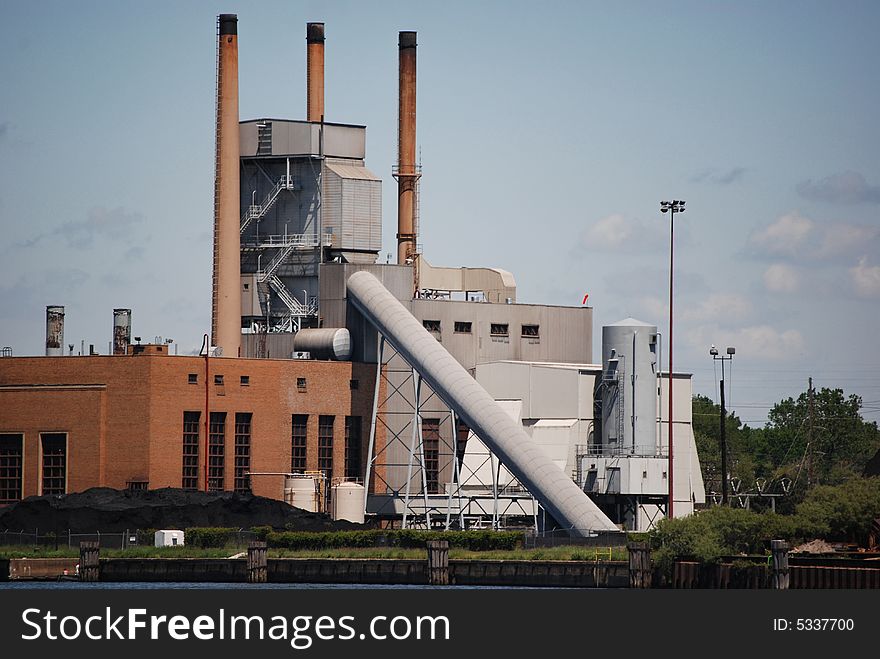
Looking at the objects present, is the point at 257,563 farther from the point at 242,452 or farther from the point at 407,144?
the point at 407,144

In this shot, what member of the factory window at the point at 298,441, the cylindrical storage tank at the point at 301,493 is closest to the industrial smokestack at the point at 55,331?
the factory window at the point at 298,441

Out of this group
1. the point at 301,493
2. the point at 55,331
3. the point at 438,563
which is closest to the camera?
the point at 438,563

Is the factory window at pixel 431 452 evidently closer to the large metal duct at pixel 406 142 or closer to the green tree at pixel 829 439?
the large metal duct at pixel 406 142

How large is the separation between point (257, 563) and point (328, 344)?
2368 cm

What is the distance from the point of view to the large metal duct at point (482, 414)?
95.1 metres

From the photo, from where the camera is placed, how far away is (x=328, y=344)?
112125mm

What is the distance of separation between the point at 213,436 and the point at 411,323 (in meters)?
11.9

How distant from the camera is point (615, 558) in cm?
8625

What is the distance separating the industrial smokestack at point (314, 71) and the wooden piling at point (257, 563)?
126 ft

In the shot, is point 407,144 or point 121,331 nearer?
point 121,331

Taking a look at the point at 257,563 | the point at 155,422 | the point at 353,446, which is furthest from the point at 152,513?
the point at 353,446
